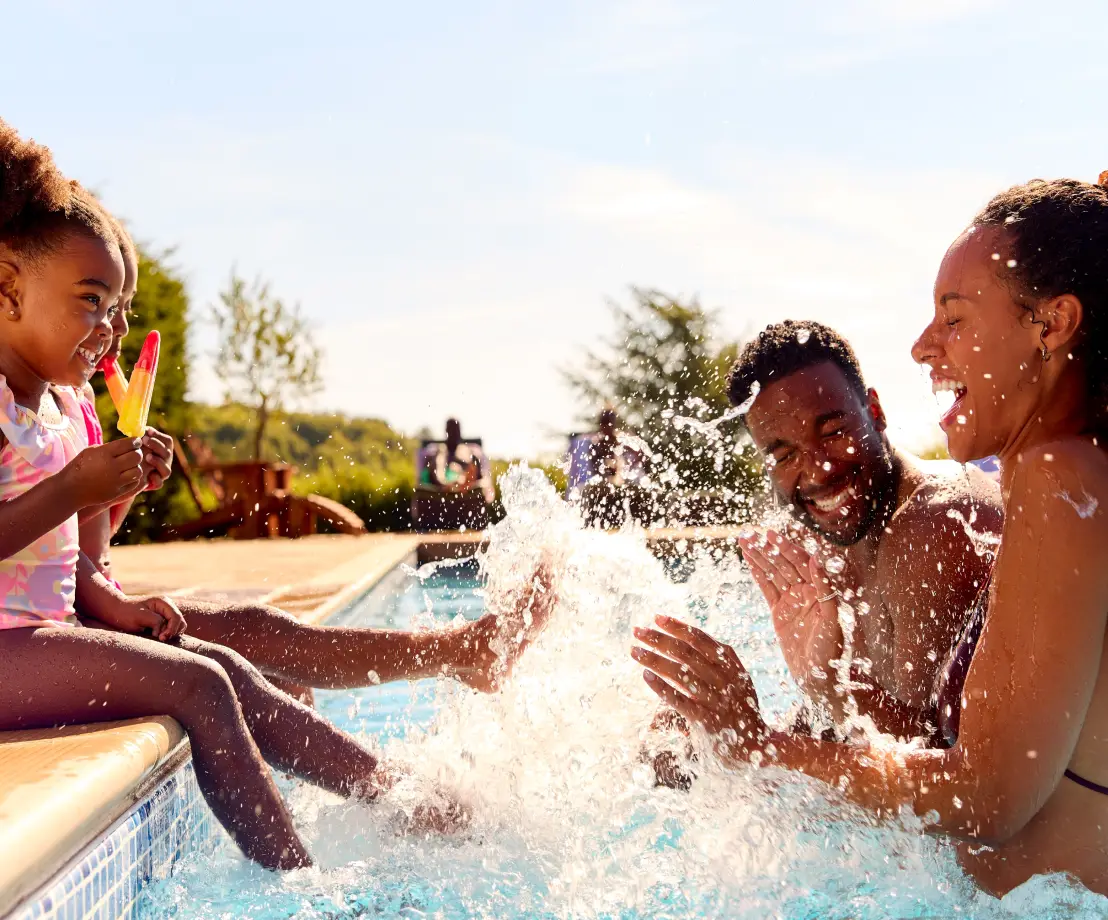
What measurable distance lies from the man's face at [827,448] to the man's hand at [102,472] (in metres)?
1.75

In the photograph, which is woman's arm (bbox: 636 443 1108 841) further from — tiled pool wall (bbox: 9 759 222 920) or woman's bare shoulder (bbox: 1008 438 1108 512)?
tiled pool wall (bbox: 9 759 222 920)

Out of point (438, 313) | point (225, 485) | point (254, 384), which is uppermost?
point (438, 313)

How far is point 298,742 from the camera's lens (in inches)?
103

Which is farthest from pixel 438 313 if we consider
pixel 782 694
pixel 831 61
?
pixel 782 694

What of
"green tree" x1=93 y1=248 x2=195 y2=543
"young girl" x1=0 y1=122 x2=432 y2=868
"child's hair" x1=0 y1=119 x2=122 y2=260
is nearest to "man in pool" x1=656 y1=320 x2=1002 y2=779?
"young girl" x1=0 y1=122 x2=432 y2=868

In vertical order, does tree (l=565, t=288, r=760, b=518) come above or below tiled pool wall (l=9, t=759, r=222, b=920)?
above

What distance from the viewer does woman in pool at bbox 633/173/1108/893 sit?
5.15ft

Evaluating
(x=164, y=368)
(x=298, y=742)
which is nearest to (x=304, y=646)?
(x=298, y=742)

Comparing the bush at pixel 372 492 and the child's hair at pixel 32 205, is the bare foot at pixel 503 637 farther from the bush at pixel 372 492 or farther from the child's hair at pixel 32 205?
the bush at pixel 372 492

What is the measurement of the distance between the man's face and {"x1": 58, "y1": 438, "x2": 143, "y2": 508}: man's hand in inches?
68.8

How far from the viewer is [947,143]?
5215 mm

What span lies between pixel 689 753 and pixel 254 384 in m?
18.8

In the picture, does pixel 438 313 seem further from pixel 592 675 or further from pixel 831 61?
pixel 592 675

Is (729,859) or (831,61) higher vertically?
(831,61)
